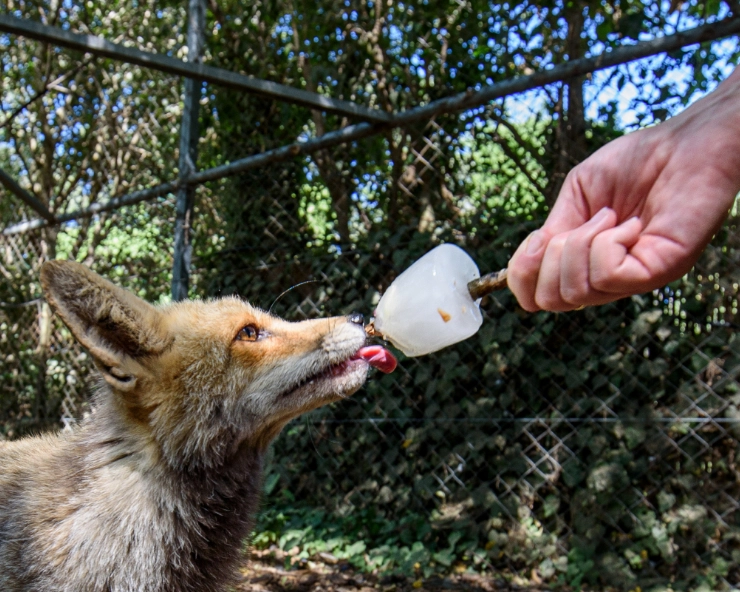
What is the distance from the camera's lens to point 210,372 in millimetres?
2473

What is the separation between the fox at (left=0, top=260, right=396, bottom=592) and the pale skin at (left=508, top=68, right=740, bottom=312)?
111 centimetres

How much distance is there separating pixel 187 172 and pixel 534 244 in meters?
4.59

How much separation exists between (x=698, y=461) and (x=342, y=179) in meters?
3.75

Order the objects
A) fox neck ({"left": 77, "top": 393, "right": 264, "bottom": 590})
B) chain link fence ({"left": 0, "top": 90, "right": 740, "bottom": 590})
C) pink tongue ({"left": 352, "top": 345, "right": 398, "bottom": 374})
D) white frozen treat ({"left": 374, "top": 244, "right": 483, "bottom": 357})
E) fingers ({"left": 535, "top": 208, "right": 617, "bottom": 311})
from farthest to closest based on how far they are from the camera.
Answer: chain link fence ({"left": 0, "top": 90, "right": 740, "bottom": 590}) < pink tongue ({"left": 352, "top": 345, "right": 398, "bottom": 374}) < fox neck ({"left": 77, "top": 393, "right": 264, "bottom": 590}) < white frozen treat ({"left": 374, "top": 244, "right": 483, "bottom": 357}) < fingers ({"left": 535, "top": 208, "right": 617, "bottom": 311})

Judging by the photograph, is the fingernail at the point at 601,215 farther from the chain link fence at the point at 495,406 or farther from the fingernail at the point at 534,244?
the chain link fence at the point at 495,406

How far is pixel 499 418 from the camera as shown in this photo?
4.90 metres

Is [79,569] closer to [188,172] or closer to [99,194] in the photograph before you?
[188,172]

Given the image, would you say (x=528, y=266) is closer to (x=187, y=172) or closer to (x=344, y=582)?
(x=344, y=582)

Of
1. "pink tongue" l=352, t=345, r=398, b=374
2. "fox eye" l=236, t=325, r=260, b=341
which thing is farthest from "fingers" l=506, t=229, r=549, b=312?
Result: "fox eye" l=236, t=325, r=260, b=341

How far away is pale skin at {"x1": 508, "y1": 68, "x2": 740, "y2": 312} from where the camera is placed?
1319 mm

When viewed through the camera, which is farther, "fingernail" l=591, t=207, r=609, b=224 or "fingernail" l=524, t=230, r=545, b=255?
"fingernail" l=524, t=230, r=545, b=255

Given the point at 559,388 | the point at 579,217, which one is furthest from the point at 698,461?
the point at 579,217

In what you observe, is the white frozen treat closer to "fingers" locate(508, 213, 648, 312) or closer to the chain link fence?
"fingers" locate(508, 213, 648, 312)

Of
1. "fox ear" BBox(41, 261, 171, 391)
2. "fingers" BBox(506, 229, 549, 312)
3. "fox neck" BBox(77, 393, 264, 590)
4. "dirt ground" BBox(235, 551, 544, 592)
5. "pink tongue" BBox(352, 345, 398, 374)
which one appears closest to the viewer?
"fingers" BBox(506, 229, 549, 312)
